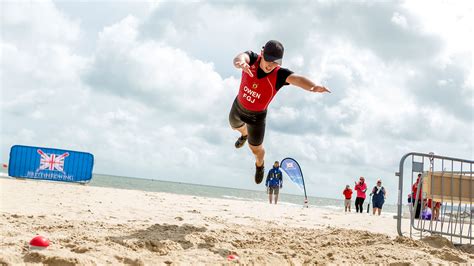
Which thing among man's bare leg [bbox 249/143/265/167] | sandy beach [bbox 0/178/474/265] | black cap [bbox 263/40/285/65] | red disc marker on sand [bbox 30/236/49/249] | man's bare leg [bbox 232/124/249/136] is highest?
black cap [bbox 263/40/285/65]

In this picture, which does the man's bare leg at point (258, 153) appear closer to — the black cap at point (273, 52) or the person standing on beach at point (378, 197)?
the black cap at point (273, 52)

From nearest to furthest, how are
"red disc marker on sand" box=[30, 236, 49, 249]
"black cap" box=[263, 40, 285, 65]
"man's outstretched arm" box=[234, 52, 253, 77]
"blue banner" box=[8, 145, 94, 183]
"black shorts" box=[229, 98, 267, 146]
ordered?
1. "red disc marker on sand" box=[30, 236, 49, 249]
2. "man's outstretched arm" box=[234, 52, 253, 77]
3. "black cap" box=[263, 40, 285, 65]
4. "black shorts" box=[229, 98, 267, 146]
5. "blue banner" box=[8, 145, 94, 183]

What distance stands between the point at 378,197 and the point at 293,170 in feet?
Result: 12.0

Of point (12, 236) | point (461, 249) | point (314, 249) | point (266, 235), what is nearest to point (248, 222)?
point (266, 235)

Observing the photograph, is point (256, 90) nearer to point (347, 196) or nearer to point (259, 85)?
point (259, 85)

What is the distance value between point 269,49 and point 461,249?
416cm

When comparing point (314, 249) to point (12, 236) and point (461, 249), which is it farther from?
point (12, 236)

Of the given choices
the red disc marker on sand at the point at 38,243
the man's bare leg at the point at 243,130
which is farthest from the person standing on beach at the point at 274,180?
the red disc marker on sand at the point at 38,243

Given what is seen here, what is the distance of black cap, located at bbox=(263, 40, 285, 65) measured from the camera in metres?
5.42

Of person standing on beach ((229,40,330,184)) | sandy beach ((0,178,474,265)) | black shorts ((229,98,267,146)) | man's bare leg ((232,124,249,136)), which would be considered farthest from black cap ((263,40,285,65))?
sandy beach ((0,178,474,265))

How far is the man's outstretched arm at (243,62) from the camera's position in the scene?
485 cm

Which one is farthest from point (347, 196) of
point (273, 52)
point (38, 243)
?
point (38, 243)

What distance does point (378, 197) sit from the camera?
52.5ft

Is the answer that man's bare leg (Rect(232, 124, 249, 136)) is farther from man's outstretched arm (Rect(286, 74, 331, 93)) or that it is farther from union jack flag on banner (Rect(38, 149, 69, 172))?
union jack flag on banner (Rect(38, 149, 69, 172))
